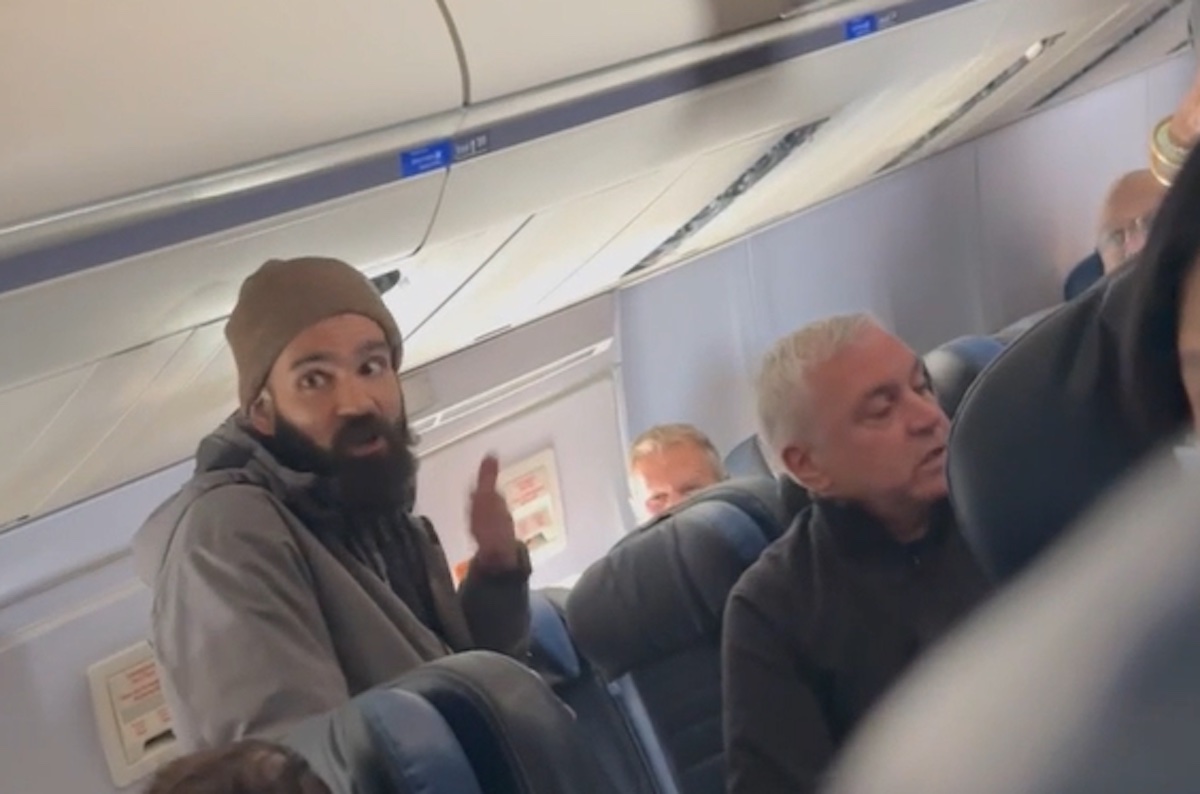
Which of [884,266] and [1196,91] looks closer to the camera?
[1196,91]

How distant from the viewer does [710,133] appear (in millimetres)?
2803

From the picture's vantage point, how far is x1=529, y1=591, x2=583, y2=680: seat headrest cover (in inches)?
107

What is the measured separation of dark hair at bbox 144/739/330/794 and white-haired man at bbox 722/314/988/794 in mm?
646

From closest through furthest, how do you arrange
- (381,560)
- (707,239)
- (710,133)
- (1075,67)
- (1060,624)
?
(1060,624) < (381,560) < (710,133) < (707,239) < (1075,67)

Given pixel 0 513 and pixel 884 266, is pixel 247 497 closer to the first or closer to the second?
pixel 0 513

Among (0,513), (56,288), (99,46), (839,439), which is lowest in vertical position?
(839,439)

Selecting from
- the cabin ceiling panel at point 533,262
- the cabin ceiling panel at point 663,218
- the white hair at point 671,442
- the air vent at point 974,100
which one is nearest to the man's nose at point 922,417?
the cabin ceiling panel at point 533,262

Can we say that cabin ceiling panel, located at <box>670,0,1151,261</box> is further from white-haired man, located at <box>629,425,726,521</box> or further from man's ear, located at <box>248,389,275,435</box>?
man's ear, located at <box>248,389,275,435</box>

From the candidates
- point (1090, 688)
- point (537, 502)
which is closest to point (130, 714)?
point (537, 502)

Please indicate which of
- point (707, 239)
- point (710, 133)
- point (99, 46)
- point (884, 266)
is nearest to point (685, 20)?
point (710, 133)

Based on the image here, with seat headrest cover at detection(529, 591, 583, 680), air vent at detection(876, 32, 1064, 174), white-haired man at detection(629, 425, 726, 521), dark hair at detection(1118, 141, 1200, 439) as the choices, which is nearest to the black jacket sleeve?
seat headrest cover at detection(529, 591, 583, 680)

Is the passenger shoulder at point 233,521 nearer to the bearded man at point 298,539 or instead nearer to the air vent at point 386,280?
the bearded man at point 298,539

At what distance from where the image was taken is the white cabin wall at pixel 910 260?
442 cm

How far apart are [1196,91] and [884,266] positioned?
3.22m
